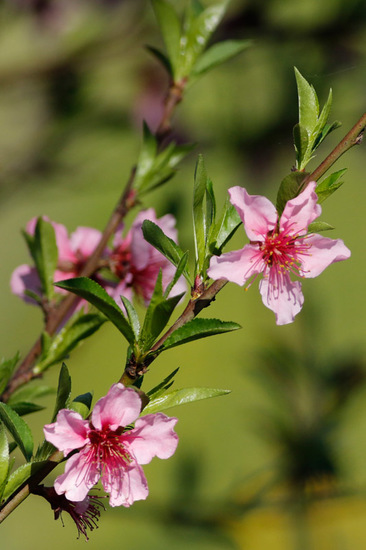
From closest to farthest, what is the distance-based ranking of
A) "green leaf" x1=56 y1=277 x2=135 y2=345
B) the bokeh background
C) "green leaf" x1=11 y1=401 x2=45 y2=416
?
"green leaf" x1=56 y1=277 x2=135 y2=345 < "green leaf" x1=11 y1=401 x2=45 y2=416 < the bokeh background

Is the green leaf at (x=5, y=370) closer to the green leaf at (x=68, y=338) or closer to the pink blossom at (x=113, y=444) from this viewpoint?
the green leaf at (x=68, y=338)

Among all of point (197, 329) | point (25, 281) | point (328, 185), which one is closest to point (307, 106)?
point (328, 185)

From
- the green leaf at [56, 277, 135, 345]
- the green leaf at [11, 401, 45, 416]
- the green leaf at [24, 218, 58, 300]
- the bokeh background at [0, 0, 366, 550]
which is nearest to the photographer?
the green leaf at [56, 277, 135, 345]

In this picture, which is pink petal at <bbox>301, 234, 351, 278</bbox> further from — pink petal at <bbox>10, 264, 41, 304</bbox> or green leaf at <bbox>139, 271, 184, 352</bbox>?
pink petal at <bbox>10, 264, 41, 304</bbox>

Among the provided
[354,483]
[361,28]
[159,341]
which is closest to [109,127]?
[361,28]

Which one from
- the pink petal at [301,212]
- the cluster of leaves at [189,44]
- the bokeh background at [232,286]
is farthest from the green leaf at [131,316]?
the bokeh background at [232,286]

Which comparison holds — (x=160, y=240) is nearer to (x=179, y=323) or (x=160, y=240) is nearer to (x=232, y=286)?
(x=179, y=323)

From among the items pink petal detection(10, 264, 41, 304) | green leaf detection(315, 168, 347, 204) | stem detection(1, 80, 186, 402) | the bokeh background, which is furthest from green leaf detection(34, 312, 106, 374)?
the bokeh background
